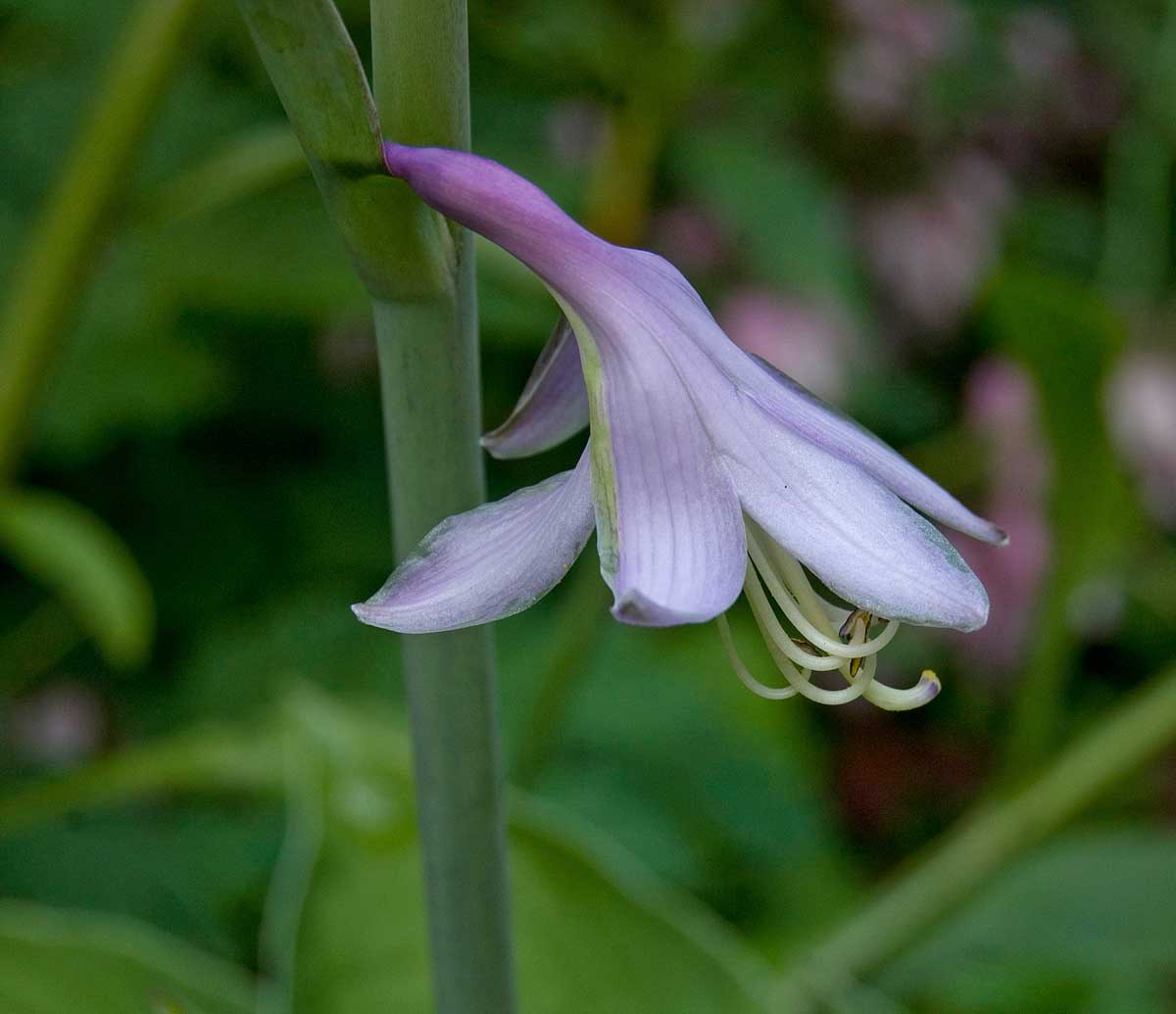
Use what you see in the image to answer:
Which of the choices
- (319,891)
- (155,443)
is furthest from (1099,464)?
(155,443)

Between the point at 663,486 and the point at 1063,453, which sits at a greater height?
the point at 1063,453

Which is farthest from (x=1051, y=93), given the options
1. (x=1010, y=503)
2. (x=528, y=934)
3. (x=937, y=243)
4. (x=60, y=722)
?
(x=528, y=934)

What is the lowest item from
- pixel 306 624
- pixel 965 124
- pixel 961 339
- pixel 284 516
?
pixel 306 624

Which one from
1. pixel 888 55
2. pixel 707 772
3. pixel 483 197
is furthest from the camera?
pixel 888 55

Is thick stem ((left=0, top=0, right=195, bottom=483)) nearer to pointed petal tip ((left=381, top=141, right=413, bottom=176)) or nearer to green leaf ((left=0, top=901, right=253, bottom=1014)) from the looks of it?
green leaf ((left=0, top=901, right=253, bottom=1014))

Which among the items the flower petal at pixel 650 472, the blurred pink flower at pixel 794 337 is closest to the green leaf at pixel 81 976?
the flower petal at pixel 650 472

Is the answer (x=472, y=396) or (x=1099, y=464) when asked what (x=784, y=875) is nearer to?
(x=1099, y=464)

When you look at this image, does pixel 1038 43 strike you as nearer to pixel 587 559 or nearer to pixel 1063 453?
pixel 1063 453

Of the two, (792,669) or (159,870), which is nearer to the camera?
(792,669)
